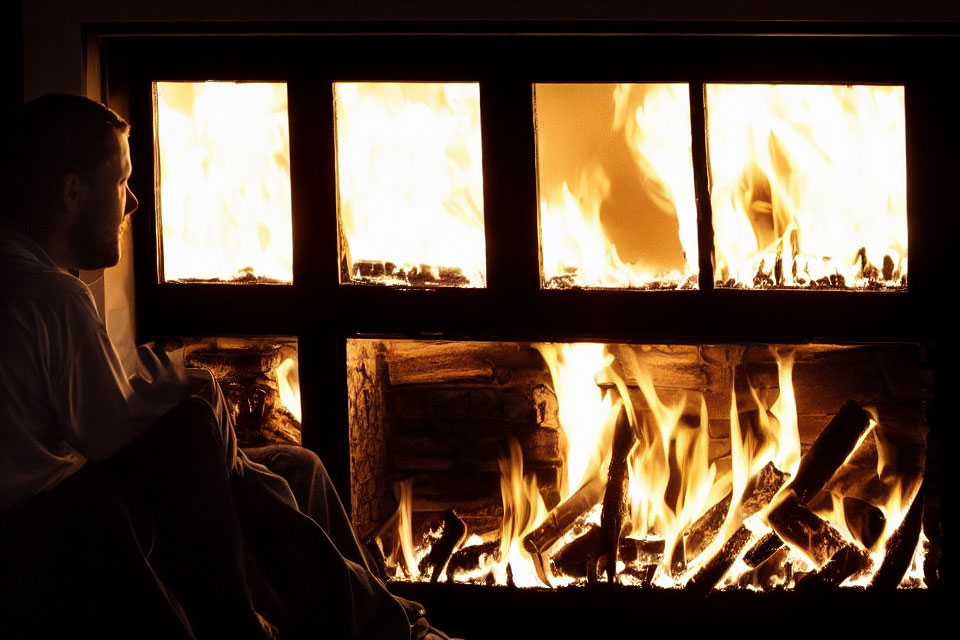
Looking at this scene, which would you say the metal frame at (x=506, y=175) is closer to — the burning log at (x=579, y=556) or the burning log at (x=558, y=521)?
the burning log at (x=558, y=521)

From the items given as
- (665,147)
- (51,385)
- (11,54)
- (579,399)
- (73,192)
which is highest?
(11,54)

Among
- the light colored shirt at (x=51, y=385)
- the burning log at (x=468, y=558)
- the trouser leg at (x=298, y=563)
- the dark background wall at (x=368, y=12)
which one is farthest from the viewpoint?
the burning log at (x=468, y=558)

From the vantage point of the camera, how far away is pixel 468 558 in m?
2.17

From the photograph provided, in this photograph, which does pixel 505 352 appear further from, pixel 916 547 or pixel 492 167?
pixel 916 547

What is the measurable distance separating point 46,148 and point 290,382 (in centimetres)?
84

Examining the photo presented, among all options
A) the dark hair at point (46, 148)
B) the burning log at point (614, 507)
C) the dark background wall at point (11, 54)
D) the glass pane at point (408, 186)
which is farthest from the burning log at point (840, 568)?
the dark background wall at point (11, 54)

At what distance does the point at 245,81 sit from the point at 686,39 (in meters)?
1.01

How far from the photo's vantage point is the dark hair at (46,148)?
159 cm

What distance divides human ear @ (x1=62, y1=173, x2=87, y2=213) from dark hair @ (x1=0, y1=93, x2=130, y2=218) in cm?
1

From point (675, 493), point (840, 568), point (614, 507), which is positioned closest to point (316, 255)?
point (614, 507)

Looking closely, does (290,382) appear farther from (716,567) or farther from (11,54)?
(716,567)

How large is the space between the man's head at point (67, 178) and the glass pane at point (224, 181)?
20.5 inches

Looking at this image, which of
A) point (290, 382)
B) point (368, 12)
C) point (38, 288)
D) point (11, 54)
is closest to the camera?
point (38, 288)

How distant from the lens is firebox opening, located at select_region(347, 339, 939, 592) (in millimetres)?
2090
